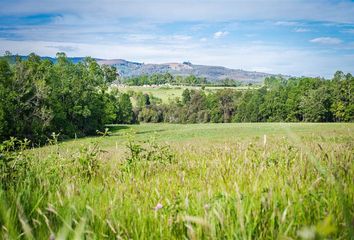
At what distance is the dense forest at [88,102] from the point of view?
57531 mm

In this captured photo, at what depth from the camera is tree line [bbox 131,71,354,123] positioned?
108750mm

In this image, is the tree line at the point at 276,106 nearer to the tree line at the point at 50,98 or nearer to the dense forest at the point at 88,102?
the dense forest at the point at 88,102

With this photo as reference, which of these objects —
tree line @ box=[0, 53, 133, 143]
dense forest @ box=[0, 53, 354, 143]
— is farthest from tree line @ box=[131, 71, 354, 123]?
tree line @ box=[0, 53, 133, 143]

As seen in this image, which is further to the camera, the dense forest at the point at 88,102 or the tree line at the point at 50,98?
the dense forest at the point at 88,102

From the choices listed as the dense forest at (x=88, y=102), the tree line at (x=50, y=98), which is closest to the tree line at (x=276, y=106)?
the dense forest at (x=88, y=102)

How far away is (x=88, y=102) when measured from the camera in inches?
2990

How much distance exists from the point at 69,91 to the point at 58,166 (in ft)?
234

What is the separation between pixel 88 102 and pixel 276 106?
74.3m

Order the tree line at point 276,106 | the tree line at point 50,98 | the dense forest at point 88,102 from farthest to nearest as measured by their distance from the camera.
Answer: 1. the tree line at point 276,106
2. the dense forest at point 88,102
3. the tree line at point 50,98

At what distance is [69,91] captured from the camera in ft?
236

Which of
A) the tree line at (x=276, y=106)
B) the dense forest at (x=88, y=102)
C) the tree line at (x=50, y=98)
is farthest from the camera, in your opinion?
the tree line at (x=276, y=106)

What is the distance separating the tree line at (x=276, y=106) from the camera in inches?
4281

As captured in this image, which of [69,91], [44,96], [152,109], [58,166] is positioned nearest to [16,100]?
[44,96]

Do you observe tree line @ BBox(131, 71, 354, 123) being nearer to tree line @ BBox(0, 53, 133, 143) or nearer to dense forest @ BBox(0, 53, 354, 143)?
dense forest @ BBox(0, 53, 354, 143)
